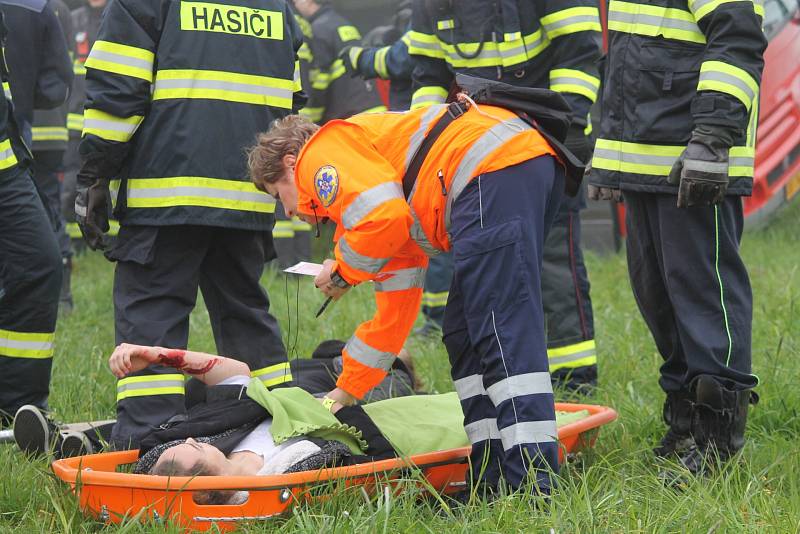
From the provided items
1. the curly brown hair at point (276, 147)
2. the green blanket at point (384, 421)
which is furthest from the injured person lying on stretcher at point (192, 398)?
the curly brown hair at point (276, 147)

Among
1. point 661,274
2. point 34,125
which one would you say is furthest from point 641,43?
point 34,125

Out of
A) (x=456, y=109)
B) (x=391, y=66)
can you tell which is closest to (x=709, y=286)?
(x=456, y=109)

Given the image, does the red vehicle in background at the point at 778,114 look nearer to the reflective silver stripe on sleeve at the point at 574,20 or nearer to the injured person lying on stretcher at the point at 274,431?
the reflective silver stripe on sleeve at the point at 574,20

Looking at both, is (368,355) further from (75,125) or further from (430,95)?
(75,125)

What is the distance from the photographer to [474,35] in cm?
471

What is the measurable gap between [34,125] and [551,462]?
483 cm

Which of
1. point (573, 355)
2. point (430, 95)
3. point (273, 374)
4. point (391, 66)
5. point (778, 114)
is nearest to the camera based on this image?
point (273, 374)

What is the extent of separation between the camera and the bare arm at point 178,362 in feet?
11.4

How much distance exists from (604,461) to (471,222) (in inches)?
37.9

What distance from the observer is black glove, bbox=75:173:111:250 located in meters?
3.76

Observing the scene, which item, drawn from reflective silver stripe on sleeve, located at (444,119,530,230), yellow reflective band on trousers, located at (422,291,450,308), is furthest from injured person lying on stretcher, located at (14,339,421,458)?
yellow reflective band on trousers, located at (422,291,450,308)

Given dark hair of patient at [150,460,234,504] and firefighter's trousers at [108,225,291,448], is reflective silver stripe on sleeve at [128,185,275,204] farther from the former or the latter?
dark hair of patient at [150,460,234,504]

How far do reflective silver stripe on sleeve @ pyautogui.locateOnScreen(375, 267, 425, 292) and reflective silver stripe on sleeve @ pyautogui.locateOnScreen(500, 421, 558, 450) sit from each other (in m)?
0.68

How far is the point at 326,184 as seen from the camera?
306 centimetres
